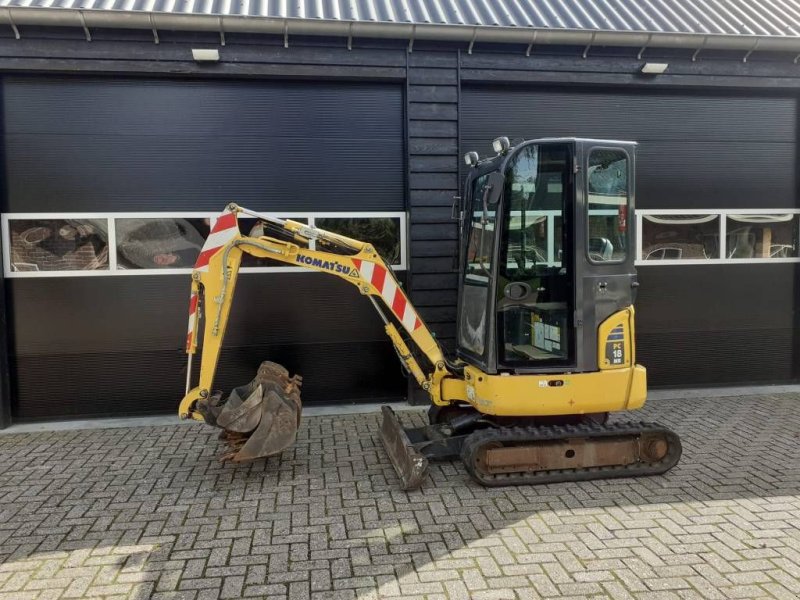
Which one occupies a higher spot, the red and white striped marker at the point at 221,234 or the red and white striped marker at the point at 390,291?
the red and white striped marker at the point at 221,234

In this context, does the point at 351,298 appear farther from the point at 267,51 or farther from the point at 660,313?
the point at 660,313

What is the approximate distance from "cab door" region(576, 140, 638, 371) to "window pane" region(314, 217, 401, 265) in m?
2.73

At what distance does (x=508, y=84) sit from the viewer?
6.98 m

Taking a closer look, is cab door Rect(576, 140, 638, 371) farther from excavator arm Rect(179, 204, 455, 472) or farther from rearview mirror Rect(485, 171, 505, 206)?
excavator arm Rect(179, 204, 455, 472)

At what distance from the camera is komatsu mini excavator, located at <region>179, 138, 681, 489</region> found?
4.58 meters

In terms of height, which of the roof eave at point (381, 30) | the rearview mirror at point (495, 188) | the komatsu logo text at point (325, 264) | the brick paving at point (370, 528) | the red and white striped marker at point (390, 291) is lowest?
the brick paving at point (370, 528)

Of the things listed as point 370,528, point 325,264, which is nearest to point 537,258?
point 325,264

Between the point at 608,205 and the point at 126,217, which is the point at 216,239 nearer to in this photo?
the point at 126,217

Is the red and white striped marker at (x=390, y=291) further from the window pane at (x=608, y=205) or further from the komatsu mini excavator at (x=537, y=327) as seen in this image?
the window pane at (x=608, y=205)

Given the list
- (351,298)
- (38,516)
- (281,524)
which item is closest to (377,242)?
(351,298)

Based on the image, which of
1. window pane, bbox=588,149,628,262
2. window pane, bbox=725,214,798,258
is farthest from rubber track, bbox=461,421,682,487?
window pane, bbox=725,214,798,258

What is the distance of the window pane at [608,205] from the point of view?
4648 millimetres

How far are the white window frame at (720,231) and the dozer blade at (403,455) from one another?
4.05 meters

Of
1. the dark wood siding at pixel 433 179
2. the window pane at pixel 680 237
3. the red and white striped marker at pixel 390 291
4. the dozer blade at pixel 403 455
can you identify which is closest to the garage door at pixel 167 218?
the dark wood siding at pixel 433 179
